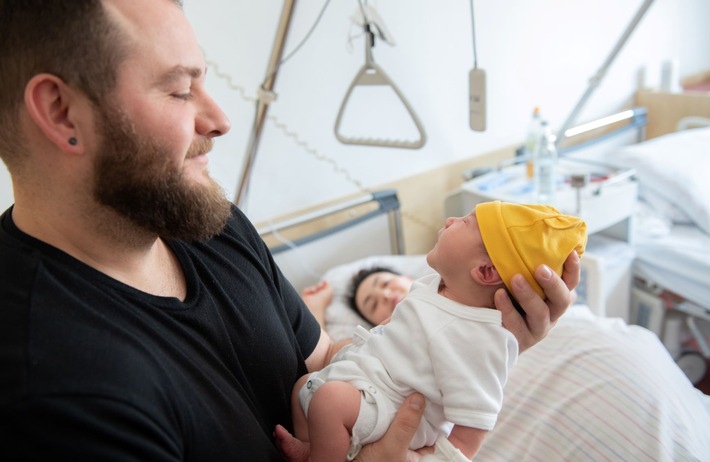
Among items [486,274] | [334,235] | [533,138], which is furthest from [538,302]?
[533,138]

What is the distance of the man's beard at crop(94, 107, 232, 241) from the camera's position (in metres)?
0.83

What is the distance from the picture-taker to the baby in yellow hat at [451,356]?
0.92 meters

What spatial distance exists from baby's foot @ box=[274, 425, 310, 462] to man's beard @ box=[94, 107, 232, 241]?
1.19 feet

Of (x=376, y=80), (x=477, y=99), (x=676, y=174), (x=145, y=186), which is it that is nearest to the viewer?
(x=145, y=186)

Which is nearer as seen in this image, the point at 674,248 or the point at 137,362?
the point at 137,362

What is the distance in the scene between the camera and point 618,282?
235cm

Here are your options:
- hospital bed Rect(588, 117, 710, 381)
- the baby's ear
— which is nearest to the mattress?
hospital bed Rect(588, 117, 710, 381)

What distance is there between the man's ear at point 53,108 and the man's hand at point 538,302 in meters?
0.71

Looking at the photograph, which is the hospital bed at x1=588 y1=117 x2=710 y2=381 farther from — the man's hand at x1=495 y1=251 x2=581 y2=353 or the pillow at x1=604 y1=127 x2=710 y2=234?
the man's hand at x1=495 y1=251 x2=581 y2=353

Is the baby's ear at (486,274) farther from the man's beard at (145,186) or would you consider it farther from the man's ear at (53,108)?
the man's ear at (53,108)

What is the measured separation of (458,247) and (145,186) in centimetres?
53

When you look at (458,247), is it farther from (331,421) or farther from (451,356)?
(331,421)

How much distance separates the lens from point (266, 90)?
1.63 m

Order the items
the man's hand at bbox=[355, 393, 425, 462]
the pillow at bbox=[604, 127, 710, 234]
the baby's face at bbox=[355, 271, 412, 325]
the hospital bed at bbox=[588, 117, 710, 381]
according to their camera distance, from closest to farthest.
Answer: the man's hand at bbox=[355, 393, 425, 462], the baby's face at bbox=[355, 271, 412, 325], the hospital bed at bbox=[588, 117, 710, 381], the pillow at bbox=[604, 127, 710, 234]
